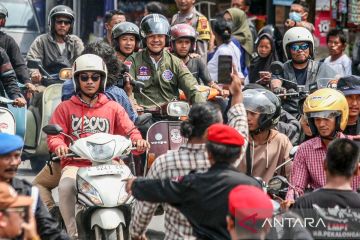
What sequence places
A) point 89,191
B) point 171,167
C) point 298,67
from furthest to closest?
1. point 298,67
2. point 89,191
3. point 171,167

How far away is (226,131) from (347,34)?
11.2m

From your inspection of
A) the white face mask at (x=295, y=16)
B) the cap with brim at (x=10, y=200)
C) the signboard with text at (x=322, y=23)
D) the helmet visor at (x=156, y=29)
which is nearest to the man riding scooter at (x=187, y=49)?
the helmet visor at (x=156, y=29)

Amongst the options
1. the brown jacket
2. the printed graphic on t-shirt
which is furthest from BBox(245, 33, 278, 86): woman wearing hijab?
the brown jacket

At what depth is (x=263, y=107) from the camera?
9.45m

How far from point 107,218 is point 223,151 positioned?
224cm

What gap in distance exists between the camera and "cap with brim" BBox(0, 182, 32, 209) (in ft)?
21.1

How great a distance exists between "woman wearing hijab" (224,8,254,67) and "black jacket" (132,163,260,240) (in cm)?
989

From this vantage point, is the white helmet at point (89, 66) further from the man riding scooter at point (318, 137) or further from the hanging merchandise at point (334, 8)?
the hanging merchandise at point (334, 8)

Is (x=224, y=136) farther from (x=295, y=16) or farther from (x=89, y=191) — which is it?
(x=295, y=16)

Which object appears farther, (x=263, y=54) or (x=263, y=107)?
(x=263, y=54)

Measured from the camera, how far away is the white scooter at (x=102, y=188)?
29.7ft

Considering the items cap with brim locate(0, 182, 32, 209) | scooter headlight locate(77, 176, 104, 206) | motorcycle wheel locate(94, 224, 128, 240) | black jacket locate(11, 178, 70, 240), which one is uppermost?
cap with brim locate(0, 182, 32, 209)

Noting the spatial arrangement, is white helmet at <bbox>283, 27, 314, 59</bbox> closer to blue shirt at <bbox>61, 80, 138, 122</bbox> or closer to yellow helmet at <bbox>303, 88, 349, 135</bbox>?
blue shirt at <bbox>61, 80, 138, 122</bbox>

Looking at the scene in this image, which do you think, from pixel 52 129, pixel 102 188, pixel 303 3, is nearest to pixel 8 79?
pixel 52 129
